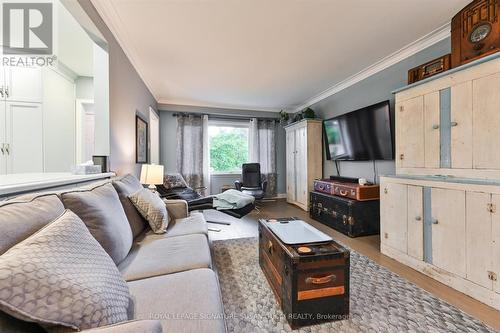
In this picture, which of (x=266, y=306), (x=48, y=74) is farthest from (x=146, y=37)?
(x=266, y=306)

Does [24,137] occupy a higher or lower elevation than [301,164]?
higher

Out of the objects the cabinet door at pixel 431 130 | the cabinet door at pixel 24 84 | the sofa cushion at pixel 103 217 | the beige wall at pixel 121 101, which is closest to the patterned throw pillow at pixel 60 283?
the sofa cushion at pixel 103 217

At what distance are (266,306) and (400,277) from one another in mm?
1242

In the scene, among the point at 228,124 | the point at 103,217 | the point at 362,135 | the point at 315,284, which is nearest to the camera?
the point at 103,217

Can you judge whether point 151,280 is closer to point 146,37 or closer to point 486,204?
point 486,204

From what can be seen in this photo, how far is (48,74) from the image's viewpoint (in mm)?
2646

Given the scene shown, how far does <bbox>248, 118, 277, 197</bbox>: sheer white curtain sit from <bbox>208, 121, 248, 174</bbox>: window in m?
0.19

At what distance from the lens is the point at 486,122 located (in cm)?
162

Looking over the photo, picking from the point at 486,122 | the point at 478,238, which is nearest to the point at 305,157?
the point at 486,122

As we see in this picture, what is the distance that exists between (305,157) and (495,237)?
9.79ft

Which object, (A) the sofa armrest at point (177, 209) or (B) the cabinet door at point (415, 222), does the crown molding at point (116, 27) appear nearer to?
(A) the sofa armrest at point (177, 209)

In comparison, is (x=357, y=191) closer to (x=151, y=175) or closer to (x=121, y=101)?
(x=151, y=175)

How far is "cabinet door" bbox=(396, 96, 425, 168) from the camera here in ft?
6.86

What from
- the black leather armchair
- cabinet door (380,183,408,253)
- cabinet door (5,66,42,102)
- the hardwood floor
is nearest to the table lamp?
the hardwood floor
